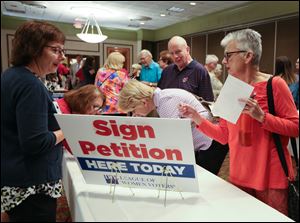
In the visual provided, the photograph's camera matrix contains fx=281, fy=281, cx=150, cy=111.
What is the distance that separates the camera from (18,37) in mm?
859

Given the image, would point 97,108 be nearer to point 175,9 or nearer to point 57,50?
point 57,50

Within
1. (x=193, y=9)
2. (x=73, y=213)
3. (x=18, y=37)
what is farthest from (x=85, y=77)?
(x=193, y=9)

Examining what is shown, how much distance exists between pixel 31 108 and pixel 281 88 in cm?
83

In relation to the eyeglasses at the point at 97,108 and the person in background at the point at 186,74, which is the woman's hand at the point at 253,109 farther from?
→ the person in background at the point at 186,74

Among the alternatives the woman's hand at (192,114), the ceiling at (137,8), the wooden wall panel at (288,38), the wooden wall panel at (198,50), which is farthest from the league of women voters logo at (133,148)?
the ceiling at (137,8)

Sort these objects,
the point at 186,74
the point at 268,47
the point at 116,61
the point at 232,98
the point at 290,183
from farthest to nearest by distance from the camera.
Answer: the point at 268,47
the point at 186,74
the point at 116,61
the point at 290,183
the point at 232,98

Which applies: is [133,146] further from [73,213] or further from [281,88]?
[281,88]

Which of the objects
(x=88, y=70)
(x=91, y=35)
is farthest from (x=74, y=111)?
(x=88, y=70)

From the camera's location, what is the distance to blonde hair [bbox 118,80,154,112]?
1.27 m

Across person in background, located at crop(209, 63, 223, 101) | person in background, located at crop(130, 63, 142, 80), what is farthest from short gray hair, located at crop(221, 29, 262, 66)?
person in background, located at crop(209, 63, 223, 101)

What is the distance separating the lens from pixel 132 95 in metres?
1.26

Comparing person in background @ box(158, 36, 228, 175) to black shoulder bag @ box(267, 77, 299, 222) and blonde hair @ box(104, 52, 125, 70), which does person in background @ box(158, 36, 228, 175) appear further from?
black shoulder bag @ box(267, 77, 299, 222)

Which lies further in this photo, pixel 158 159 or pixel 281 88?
pixel 281 88

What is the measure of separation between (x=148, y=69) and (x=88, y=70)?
491 mm
